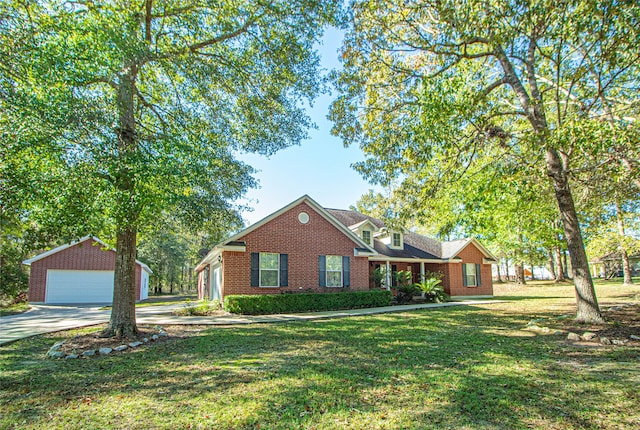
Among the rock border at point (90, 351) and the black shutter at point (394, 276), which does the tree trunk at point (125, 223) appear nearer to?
the rock border at point (90, 351)

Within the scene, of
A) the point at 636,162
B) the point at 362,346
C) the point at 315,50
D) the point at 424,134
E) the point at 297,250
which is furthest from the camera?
the point at 297,250

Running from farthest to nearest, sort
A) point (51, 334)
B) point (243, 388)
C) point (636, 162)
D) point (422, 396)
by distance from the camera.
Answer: point (51, 334), point (636, 162), point (243, 388), point (422, 396)

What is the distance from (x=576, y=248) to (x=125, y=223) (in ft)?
36.2

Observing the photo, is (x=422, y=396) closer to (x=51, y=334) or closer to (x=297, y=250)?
(x=51, y=334)

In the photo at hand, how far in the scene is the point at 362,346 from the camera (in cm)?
716

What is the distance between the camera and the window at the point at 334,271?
1655cm

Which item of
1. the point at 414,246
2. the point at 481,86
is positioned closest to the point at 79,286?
the point at 414,246

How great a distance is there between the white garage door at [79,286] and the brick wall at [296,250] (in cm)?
1402

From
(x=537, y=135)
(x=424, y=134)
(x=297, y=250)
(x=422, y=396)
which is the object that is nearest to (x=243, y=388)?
(x=422, y=396)

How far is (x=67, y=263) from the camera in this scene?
72.7 feet

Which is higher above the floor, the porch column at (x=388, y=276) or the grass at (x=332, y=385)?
the porch column at (x=388, y=276)

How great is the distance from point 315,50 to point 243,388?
9109 millimetres

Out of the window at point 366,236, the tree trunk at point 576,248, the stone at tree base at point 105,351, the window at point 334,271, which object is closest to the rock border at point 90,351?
the stone at tree base at point 105,351

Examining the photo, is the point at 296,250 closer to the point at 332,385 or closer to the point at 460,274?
the point at 332,385
